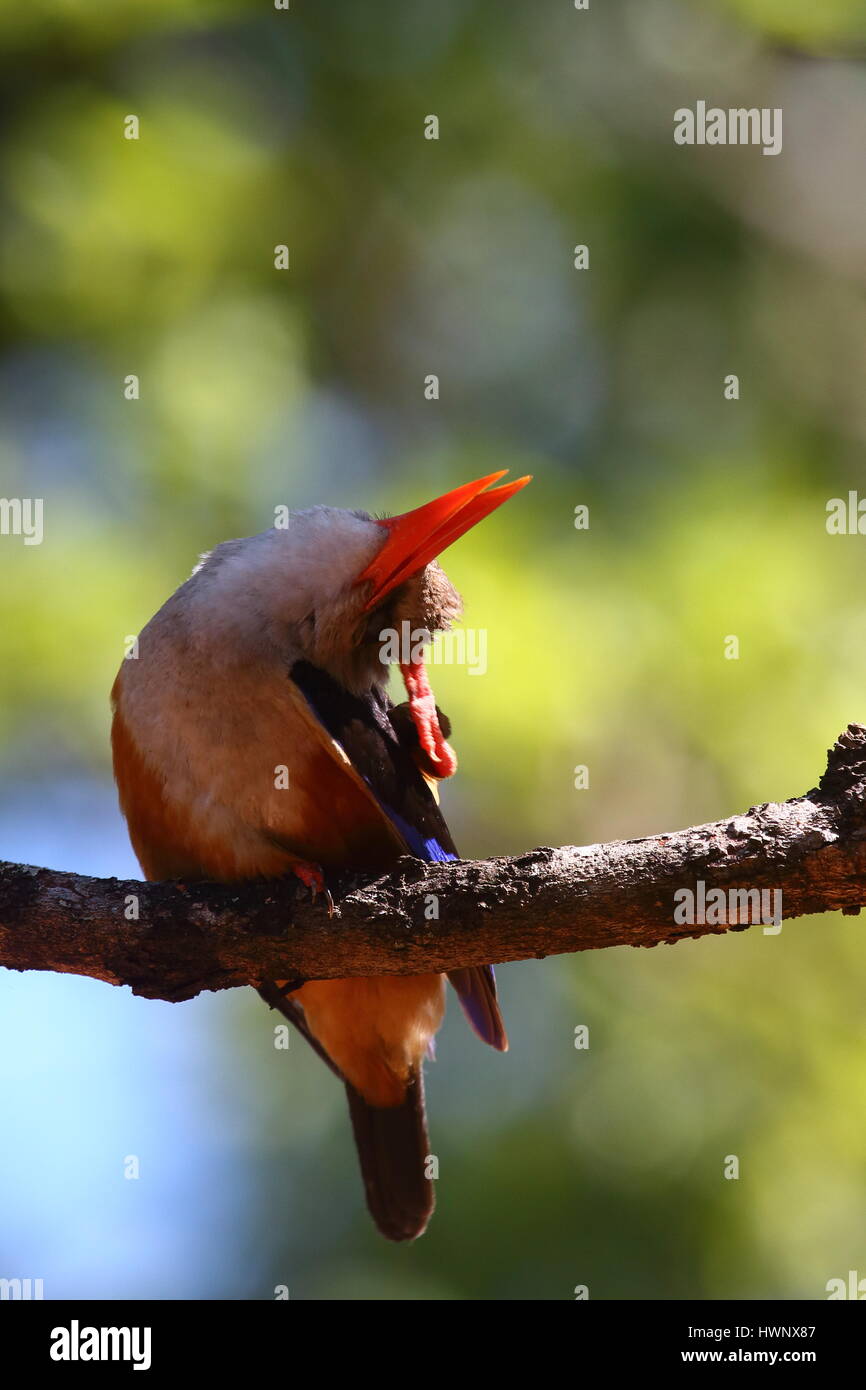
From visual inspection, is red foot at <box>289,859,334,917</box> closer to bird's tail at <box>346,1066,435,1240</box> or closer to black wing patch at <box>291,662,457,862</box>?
black wing patch at <box>291,662,457,862</box>

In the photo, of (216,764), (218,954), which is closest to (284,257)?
(216,764)

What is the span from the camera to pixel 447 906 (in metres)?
2.89

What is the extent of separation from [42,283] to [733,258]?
324 centimetres

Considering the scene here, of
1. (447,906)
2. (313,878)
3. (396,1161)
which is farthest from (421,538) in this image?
(396,1161)

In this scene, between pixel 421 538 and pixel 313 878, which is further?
pixel 421 538

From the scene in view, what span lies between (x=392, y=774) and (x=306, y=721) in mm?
285

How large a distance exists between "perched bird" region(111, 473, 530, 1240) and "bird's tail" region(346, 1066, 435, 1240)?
43 cm

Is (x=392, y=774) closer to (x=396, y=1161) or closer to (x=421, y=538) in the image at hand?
(x=421, y=538)

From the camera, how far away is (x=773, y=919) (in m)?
2.65

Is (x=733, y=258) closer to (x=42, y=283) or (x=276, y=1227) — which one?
(x=42, y=283)

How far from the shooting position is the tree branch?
2645mm

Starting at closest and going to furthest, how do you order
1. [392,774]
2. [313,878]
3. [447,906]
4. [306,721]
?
[447,906] < [313,878] < [306,721] < [392,774]

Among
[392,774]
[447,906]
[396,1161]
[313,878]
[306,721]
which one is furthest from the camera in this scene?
[396,1161]

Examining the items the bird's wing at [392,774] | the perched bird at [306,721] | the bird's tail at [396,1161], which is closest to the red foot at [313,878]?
the perched bird at [306,721]
